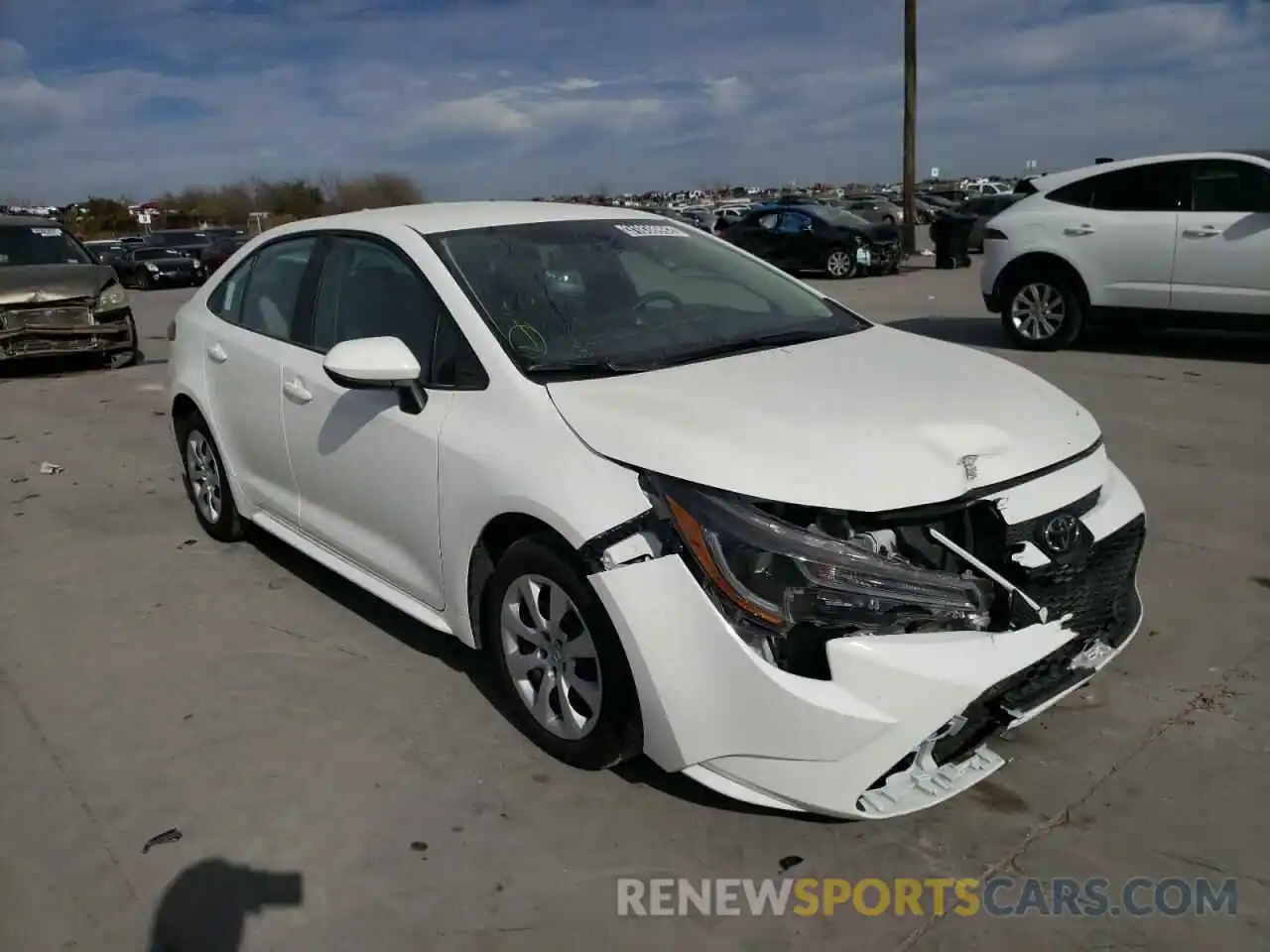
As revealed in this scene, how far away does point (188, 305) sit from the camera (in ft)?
17.8

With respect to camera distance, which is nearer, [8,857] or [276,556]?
[8,857]

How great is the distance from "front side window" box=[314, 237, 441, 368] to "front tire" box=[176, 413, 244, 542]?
1231 millimetres

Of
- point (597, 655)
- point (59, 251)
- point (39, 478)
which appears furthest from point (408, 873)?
point (59, 251)

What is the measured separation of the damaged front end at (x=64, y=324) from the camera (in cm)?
1083

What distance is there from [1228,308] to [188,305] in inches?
305

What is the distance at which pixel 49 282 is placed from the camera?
1097cm

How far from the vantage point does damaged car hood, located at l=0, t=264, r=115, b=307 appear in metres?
10.8

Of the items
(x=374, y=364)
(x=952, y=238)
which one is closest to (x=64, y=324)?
(x=374, y=364)

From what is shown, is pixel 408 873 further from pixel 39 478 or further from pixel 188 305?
pixel 39 478

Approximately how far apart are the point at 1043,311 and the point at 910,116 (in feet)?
53.2

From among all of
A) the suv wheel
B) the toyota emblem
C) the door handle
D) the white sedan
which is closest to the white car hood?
the white sedan

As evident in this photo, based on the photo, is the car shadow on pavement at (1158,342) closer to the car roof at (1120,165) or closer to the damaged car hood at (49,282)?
the car roof at (1120,165)

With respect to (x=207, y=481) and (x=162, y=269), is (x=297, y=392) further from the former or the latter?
(x=162, y=269)

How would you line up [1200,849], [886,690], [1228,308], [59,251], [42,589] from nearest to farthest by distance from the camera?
[886,690], [1200,849], [42,589], [1228,308], [59,251]
